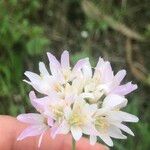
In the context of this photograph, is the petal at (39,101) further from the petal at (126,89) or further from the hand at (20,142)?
the hand at (20,142)

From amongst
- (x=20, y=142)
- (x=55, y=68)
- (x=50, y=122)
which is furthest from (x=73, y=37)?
(x=50, y=122)

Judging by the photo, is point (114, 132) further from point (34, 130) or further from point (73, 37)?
point (73, 37)

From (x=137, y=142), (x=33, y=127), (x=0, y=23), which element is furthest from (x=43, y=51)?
(x=33, y=127)

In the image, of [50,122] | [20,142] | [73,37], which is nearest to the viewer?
[50,122]

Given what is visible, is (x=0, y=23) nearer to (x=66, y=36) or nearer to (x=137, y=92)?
(x=66, y=36)

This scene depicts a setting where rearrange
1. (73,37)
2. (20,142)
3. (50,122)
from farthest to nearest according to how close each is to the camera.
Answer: (73,37), (20,142), (50,122)

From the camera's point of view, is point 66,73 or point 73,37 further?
point 73,37

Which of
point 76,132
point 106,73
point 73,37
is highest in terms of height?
point 73,37
